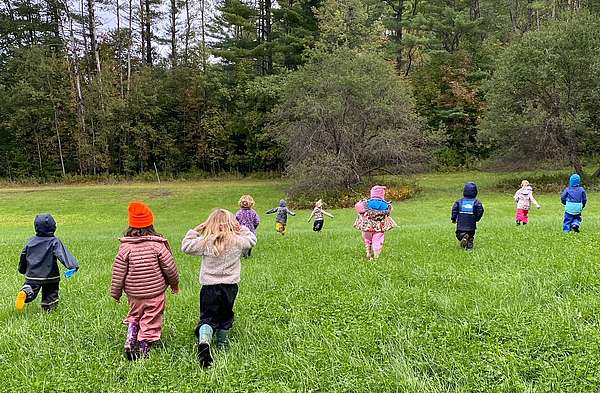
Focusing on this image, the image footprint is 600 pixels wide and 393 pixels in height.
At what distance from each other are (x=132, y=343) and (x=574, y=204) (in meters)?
11.0

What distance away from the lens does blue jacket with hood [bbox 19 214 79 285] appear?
7.08 m

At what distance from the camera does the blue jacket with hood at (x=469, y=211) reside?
1004 centimetres

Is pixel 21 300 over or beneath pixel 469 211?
beneath

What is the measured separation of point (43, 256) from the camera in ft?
23.3

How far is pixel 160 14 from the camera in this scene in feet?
172

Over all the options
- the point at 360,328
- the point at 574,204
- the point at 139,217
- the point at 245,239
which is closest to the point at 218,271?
the point at 245,239

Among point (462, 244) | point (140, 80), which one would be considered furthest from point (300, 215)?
point (140, 80)

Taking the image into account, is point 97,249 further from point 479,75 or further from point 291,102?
point 479,75

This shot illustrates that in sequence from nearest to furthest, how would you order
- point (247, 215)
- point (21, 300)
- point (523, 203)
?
point (21, 300), point (247, 215), point (523, 203)

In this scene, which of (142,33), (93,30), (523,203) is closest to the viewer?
(523,203)

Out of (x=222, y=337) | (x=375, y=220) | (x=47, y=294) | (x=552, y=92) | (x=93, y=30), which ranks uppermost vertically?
(x=93, y=30)

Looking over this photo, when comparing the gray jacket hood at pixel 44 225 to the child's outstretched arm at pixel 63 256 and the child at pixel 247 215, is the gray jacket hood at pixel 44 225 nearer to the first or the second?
the child's outstretched arm at pixel 63 256

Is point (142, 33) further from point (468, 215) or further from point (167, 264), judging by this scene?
point (167, 264)

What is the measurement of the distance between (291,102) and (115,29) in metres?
27.0
